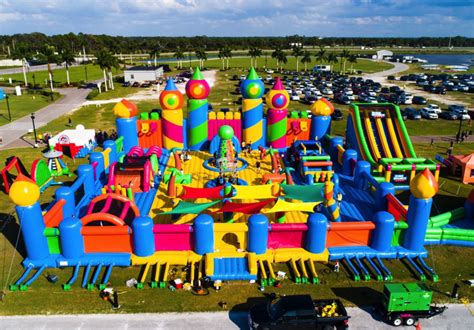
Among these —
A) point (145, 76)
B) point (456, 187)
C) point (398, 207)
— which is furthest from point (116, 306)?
point (145, 76)

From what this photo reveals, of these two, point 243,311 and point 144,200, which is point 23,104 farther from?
point 243,311

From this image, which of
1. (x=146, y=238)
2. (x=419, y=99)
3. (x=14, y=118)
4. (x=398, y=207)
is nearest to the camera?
(x=146, y=238)

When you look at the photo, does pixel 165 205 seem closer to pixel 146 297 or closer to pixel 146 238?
pixel 146 238

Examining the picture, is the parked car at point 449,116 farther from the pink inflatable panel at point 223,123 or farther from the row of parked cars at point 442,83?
the pink inflatable panel at point 223,123

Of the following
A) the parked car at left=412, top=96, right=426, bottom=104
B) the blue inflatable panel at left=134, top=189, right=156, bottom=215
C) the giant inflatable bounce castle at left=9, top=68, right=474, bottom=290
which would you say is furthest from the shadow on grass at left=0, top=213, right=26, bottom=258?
the parked car at left=412, top=96, right=426, bottom=104

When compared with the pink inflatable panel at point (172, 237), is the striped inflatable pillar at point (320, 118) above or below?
above

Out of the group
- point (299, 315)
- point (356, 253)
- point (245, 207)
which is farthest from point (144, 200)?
point (299, 315)

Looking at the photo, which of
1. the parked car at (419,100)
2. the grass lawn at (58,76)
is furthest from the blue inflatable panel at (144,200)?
the grass lawn at (58,76)
